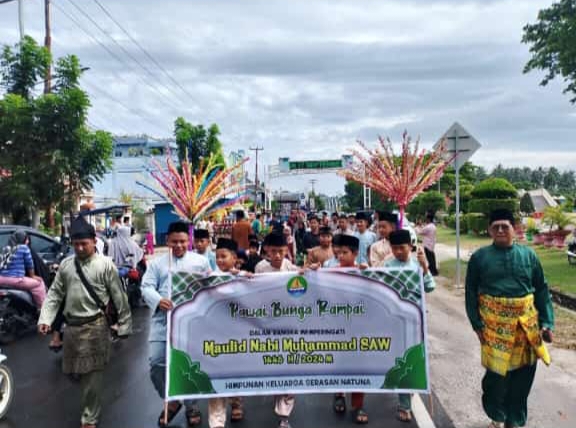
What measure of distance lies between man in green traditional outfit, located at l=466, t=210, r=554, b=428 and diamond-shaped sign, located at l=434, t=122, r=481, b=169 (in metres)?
7.54

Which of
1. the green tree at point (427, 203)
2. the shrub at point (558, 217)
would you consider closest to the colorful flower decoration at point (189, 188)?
the shrub at point (558, 217)

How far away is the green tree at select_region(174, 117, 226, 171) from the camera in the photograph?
2673 centimetres

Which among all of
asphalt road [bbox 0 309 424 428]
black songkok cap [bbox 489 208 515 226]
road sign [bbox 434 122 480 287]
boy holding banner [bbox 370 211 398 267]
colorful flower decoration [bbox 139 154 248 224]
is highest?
road sign [bbox 434 122 480 287]

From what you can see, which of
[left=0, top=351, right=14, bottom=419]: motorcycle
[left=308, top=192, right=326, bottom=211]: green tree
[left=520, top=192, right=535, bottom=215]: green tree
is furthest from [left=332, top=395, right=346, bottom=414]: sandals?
[left=308, top=192, right=326, bottom=211]: green tree

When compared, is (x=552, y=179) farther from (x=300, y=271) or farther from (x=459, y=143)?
(x=300, y=271)

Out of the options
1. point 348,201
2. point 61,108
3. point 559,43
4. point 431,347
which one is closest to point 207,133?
point 61,108

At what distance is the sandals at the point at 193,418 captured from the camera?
4648mm

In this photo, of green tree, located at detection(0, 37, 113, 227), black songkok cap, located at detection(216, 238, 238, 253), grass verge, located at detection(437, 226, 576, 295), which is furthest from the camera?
green tree, located at detection(0, 37, 113, 227)

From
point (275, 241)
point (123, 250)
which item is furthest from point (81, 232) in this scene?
point (123, 250)

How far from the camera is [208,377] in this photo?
4492 millimetres

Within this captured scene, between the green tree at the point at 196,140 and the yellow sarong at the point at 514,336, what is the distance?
23479mm

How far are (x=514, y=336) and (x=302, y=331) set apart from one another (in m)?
1.70

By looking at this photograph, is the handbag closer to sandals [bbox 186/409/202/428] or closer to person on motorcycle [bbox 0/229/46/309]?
sandals [bbox 186/409/202/428]

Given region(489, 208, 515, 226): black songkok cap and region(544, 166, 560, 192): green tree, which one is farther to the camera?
region(544, 166, 560, 192): green tree
